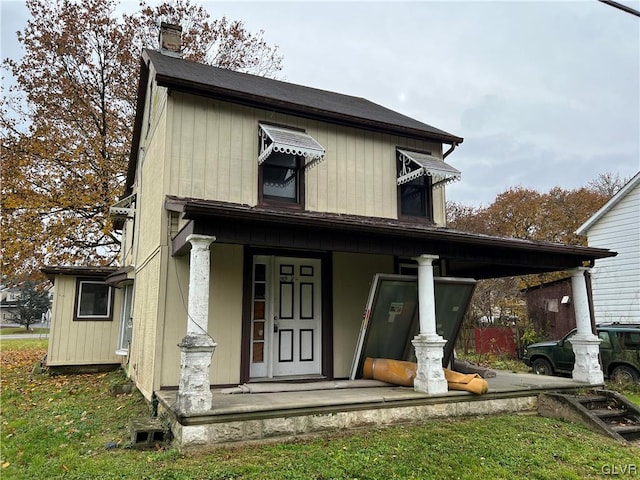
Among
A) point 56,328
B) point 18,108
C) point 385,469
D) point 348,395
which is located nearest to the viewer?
point 385,469

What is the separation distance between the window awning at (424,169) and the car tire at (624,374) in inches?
224

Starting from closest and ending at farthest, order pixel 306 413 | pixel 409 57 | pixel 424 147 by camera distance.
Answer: pixel 306 413 → pixel 424 147 → pixel 409 57

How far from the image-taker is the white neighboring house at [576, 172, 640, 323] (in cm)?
1372

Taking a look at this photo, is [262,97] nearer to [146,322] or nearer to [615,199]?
[146,322]

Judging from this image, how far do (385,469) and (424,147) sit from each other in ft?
22.5

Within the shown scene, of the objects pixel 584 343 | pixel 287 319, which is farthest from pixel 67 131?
pixel 584 343

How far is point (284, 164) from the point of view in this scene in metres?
8.13

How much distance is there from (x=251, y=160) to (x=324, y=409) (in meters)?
4.34

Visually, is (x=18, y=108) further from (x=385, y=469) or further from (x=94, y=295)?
(x=385, y=469)

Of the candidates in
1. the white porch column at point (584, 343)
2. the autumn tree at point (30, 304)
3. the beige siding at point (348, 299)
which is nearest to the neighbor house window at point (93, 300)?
the beige siding at point (348, 299)

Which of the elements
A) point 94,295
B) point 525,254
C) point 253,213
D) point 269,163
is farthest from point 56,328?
point 525,254

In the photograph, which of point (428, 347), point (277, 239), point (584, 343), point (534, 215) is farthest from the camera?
point (534, 215)

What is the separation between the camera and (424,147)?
31.7ft

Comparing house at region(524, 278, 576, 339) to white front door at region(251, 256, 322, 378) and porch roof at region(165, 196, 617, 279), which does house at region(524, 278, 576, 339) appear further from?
white front door at region(251, 256, 322, 378)
